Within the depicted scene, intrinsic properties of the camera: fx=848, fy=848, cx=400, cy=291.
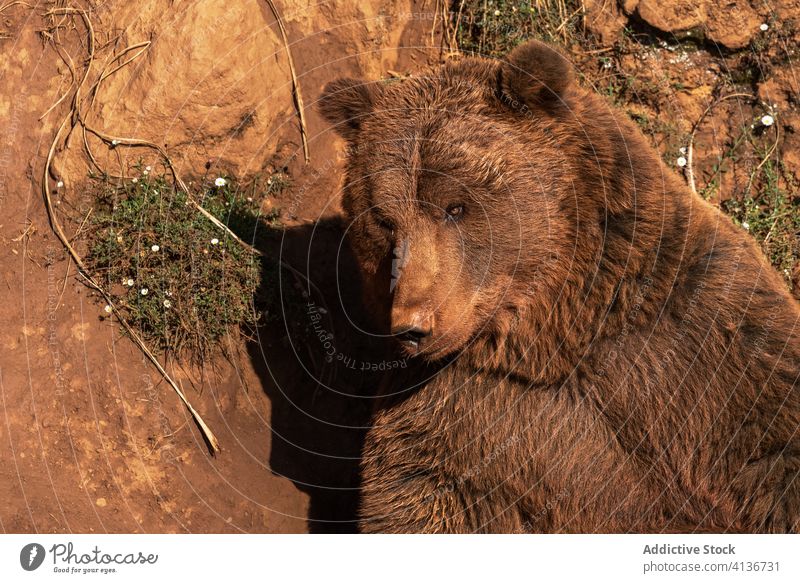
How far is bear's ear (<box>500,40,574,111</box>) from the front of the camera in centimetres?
357

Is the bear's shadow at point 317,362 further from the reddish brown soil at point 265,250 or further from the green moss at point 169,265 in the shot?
the green moss at point 169,265

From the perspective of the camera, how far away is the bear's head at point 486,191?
3.65 metres

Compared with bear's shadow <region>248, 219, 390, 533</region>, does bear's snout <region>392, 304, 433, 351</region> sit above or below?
above

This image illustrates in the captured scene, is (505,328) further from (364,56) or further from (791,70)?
(791,70)

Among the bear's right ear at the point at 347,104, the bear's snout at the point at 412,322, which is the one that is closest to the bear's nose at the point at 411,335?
the bear's snout at the point at 412,322

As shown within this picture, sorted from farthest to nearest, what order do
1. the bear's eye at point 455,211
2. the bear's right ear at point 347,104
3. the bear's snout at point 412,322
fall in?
the bear's right ear at point 347,104
the bear's eye at point 455,211
the bear's snout at point 412,322

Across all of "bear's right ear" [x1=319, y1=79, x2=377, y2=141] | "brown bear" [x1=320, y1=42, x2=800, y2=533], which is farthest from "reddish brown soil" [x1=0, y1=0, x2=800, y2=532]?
"brown bear" [x1=320, y1=42, x2=800, y2=533]

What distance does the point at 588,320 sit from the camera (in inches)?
149

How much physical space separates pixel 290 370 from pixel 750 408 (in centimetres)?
304

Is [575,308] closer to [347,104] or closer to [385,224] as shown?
[385,224]

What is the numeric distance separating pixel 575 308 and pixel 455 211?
0.71 metres

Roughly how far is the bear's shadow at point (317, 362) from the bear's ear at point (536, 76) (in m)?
2.04

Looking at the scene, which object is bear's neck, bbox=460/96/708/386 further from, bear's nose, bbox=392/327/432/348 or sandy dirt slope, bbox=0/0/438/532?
sandy dirt slope, bbox=0/0/438/532

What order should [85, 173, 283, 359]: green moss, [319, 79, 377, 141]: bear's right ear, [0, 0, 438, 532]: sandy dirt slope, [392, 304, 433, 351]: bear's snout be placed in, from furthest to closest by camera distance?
1. [85, 173, 283, 359]: green moss
2. [0, 0, 438, 532]: sandy dirt slope
3. [319, 79, 377, 141]: bear's right ear
4. [392, 304, 433, 351]: bear's snout
